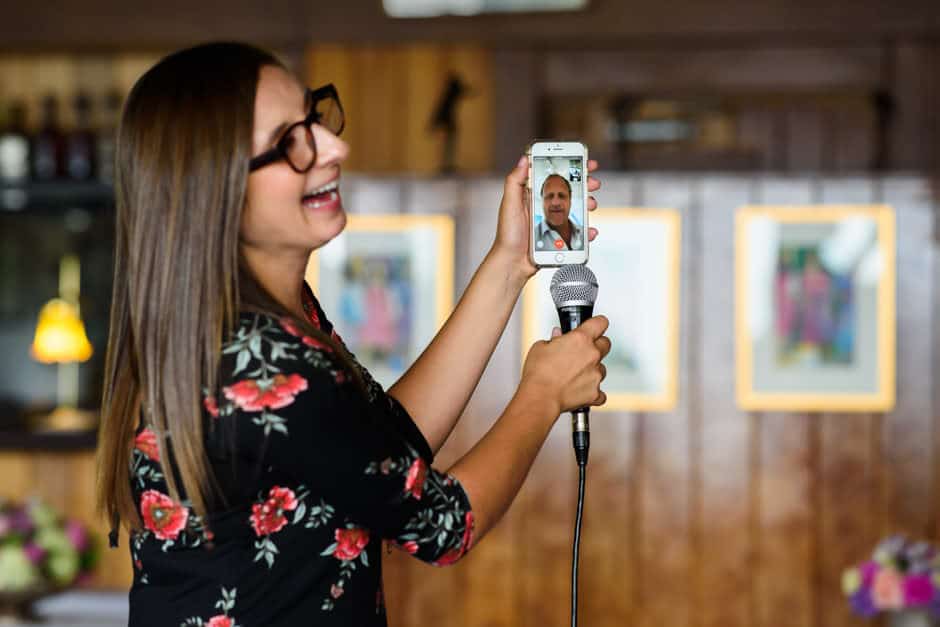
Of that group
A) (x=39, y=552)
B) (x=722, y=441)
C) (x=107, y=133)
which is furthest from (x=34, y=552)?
(x=107, y=133)

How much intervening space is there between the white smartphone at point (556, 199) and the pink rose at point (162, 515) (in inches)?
18.0

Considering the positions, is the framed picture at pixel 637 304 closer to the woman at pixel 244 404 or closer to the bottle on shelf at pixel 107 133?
the bottle on shelf at pixel 107 133

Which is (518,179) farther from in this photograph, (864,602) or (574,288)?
(864,602)

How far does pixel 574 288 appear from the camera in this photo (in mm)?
1266

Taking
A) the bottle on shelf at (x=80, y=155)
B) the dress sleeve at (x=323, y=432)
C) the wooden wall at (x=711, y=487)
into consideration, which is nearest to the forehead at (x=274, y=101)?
the dress sleeve at (x=323, y=432)

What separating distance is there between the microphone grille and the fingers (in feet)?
0.08

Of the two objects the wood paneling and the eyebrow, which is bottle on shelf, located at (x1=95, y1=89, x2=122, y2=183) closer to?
the wood paneling

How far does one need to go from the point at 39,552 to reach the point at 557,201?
6.21 ft

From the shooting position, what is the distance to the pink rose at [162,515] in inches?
42.9

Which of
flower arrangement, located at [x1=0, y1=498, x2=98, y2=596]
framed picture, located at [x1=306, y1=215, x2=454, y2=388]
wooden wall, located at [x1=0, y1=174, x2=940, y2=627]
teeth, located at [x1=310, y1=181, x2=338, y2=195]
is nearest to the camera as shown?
teeth, located at [x1=310, y1=181, x2=338, y2=195]

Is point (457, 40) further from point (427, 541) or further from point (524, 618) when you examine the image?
point (427, 541)

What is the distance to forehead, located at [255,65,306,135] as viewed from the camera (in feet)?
3.57

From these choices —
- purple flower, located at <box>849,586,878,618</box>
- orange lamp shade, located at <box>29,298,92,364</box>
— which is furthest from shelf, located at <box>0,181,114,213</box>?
purple flower, located at <box>849,586,878,618</box>

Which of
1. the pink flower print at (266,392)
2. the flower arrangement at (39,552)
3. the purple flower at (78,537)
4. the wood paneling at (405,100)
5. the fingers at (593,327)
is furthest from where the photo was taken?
the wood paneling at (405,100)
